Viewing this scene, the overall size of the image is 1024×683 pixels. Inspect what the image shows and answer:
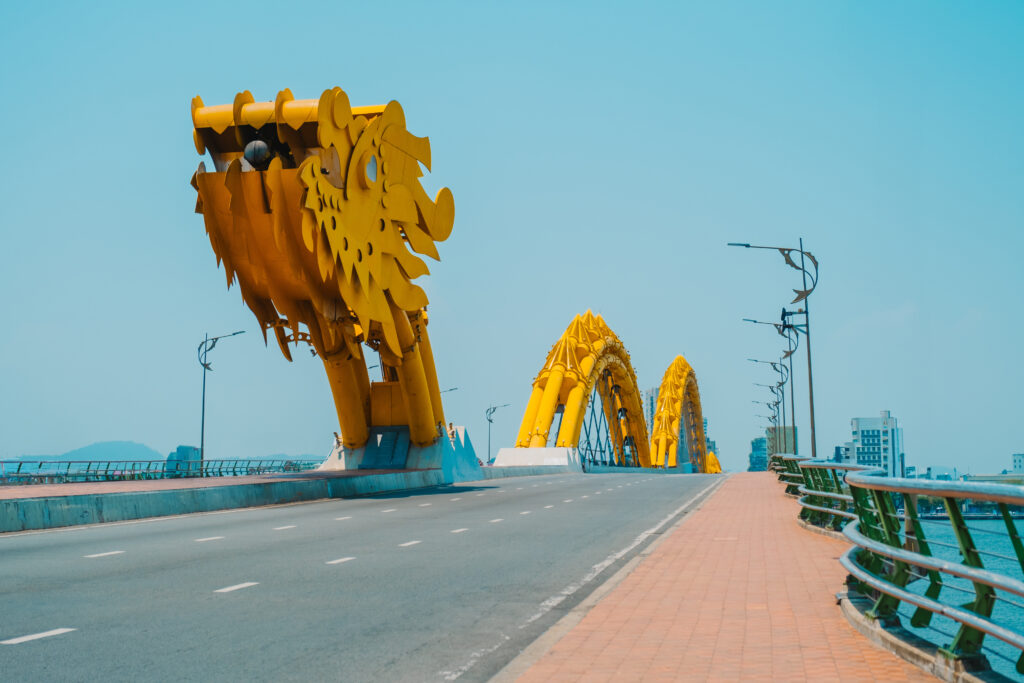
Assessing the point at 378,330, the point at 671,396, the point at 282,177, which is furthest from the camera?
the point at 671,396

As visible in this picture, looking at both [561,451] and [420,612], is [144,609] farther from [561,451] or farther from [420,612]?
[561,451]

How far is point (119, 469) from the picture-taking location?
138ft

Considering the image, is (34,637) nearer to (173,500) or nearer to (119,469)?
(173,500)

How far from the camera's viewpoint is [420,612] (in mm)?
9555

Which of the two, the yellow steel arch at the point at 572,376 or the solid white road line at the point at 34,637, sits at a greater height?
the yellow steel arch at the point at 572,376

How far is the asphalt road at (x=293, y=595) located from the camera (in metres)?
7.29

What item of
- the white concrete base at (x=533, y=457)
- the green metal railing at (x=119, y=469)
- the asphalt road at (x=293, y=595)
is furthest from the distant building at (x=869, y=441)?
the asphalt road at (x=293, y=595)

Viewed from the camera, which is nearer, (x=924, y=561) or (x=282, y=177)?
(x=924, y=561)

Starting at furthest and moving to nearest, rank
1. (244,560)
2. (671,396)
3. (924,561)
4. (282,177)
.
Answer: (671,396) → (282,177) → (244,560) → (924,561)

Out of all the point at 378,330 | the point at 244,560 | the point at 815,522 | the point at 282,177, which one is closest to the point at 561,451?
the point at 378,330

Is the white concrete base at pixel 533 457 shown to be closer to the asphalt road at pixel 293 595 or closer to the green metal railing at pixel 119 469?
the green metal railing at pixel 119 469

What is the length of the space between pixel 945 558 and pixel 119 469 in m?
40.4

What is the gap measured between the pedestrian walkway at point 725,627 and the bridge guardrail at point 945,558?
1.26ft

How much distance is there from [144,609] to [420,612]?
2.52 metres
